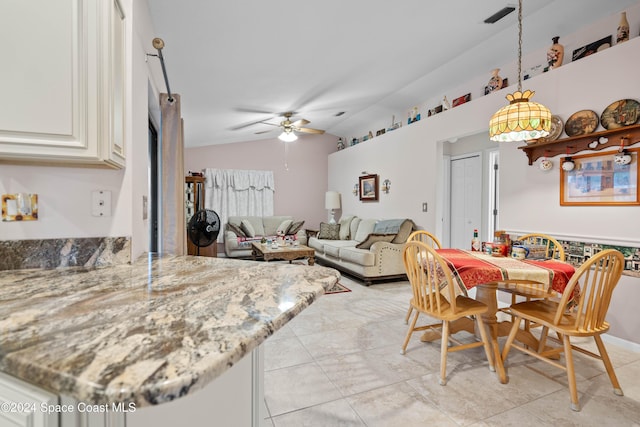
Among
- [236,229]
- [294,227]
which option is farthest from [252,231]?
[294,227]

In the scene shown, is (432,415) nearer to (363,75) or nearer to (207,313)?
(207,313)

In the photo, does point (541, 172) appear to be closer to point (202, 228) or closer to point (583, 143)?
point (583, 143)

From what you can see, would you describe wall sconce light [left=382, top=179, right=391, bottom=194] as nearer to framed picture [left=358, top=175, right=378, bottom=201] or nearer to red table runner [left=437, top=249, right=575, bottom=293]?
framed picture [left=358, top=175, right=378, bottom=201]

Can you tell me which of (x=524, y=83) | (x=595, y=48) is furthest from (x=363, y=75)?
(x=595, y=48)

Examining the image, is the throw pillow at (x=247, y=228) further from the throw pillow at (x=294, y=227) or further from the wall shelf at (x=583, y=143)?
the wall shelf at (x=583, y=143)

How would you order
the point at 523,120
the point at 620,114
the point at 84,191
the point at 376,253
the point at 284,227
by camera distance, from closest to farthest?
the point at 84,191, the point at 523,120, the point at 620,114, the point at 376,253, the point at 284,227

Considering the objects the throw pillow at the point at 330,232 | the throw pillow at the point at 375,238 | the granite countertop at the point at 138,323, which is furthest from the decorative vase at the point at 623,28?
the throw pillow at the point at 330,232

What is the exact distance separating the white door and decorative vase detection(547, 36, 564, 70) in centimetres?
204

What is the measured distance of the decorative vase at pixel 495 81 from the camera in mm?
3420

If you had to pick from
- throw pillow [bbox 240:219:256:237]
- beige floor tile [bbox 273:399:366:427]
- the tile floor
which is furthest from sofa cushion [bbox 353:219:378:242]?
beige floor tile [bbox 273:399:366:427]

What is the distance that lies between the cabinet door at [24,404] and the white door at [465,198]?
16.9 ft

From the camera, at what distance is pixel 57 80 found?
1.02 meters

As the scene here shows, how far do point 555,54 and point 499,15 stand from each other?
668 millimetres

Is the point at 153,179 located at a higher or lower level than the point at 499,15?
lower
